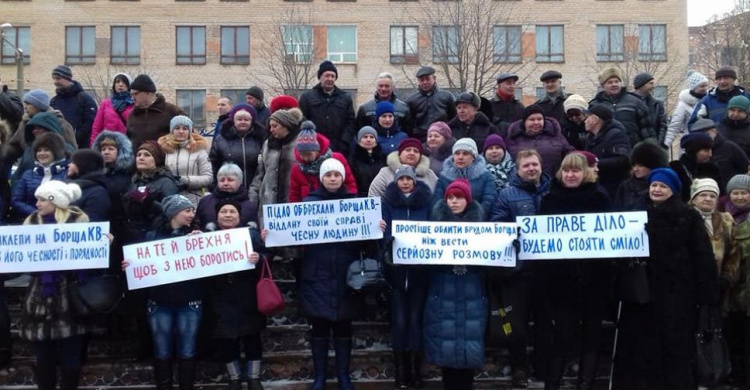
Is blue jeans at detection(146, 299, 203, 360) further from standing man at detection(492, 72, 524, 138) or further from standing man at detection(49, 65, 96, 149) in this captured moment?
standing man at detection(492, 72, 524, 138)

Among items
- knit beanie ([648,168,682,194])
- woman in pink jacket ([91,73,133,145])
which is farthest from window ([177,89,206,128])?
knit beanie ([648,168,682,194])

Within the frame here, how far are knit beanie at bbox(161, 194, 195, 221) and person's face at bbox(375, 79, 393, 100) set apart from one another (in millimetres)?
3368

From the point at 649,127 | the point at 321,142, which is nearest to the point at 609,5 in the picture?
the point at 649,127

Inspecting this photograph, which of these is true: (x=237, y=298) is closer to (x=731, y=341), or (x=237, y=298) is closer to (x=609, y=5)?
(x=731, y=341)

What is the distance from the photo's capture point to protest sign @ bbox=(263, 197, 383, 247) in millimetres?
7020

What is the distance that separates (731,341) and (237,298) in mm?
5031

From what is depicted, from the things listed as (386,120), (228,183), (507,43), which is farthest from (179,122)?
(507,43)

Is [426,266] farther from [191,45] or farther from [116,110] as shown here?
[191,45]

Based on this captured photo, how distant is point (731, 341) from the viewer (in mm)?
7590

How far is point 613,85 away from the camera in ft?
30.4

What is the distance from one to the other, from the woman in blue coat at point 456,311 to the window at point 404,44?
36.1m

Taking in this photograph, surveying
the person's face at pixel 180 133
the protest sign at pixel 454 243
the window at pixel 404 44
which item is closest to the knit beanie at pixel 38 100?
the person's face at pixel 180 133

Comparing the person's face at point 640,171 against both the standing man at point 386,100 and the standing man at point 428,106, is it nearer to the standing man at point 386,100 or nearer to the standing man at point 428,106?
the standing man at point 428,106

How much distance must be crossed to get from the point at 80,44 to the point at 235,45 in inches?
362
